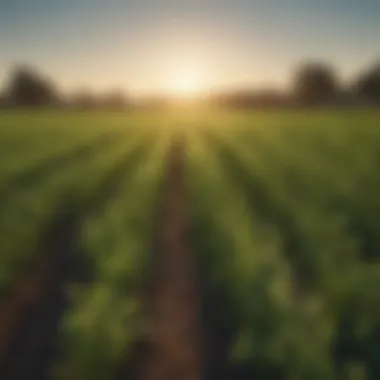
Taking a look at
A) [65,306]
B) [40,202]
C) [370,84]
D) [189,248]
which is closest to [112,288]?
[65,306]

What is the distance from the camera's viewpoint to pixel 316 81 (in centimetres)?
211

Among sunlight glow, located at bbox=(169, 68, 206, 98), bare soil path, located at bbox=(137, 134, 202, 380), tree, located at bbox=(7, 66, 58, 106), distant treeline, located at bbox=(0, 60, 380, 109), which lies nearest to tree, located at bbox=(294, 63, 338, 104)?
distant treeline, located at bbox=(0, 60, 380, 109)

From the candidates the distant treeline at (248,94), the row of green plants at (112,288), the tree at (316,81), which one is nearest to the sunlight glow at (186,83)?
the distant treeline at (248,94)

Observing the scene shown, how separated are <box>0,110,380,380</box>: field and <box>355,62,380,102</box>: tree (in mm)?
64

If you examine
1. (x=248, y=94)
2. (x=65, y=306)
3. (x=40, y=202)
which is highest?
(x=248, y=94)

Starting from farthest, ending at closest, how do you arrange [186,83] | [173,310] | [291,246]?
[291,246], [186,83], [173,310]

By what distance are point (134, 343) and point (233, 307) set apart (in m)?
0.31

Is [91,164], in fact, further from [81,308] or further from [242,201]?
[81,308]

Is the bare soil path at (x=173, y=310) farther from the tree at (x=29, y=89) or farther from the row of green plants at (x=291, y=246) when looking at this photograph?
the tree at (x=29, y=89)

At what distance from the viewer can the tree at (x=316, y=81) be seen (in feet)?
6.89

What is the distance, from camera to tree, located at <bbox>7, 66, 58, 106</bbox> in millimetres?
2098

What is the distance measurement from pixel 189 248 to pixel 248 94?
1.85 feet

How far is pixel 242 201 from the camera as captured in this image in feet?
9.23

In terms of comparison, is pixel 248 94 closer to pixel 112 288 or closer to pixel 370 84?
pixel 370 84
